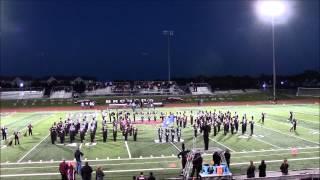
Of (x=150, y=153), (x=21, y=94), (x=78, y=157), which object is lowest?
(x=150, y=153)

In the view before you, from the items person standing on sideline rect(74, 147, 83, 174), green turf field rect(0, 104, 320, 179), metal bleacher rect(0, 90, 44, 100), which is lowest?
green turf field rect(0, 104, 320, 179)

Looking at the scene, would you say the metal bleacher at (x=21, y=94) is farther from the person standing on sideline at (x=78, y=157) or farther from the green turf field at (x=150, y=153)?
the person standing on sideline at (x=78, y=157)

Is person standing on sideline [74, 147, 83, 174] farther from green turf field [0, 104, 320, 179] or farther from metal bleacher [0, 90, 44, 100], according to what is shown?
metal bleacher [0, 90, 44, 100]

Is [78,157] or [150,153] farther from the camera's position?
[150,153]

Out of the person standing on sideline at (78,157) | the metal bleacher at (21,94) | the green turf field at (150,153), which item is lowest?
the green turf field at (150,153)

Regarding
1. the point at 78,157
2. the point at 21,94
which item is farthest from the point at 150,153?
the point at 21,94

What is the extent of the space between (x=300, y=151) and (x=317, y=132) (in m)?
7.95

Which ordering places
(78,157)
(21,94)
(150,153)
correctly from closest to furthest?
1. (78,157)
2. (150,153)
3. (21,94)

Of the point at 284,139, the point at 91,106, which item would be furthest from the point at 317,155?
the point at 91,106

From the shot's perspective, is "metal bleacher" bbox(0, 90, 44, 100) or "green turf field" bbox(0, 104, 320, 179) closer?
"green turf field" bbox(0, 104, 320, 179)

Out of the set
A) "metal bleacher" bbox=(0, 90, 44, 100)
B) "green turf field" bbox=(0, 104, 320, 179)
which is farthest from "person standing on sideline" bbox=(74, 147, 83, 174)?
"metal bleacher" bbox=(0, 90, 44, 100)

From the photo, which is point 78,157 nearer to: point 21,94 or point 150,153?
point 150,153

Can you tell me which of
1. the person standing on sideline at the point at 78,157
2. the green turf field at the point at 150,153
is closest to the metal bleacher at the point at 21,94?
the green turf field at the point at 150,153

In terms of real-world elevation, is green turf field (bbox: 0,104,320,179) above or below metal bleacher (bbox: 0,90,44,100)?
below
